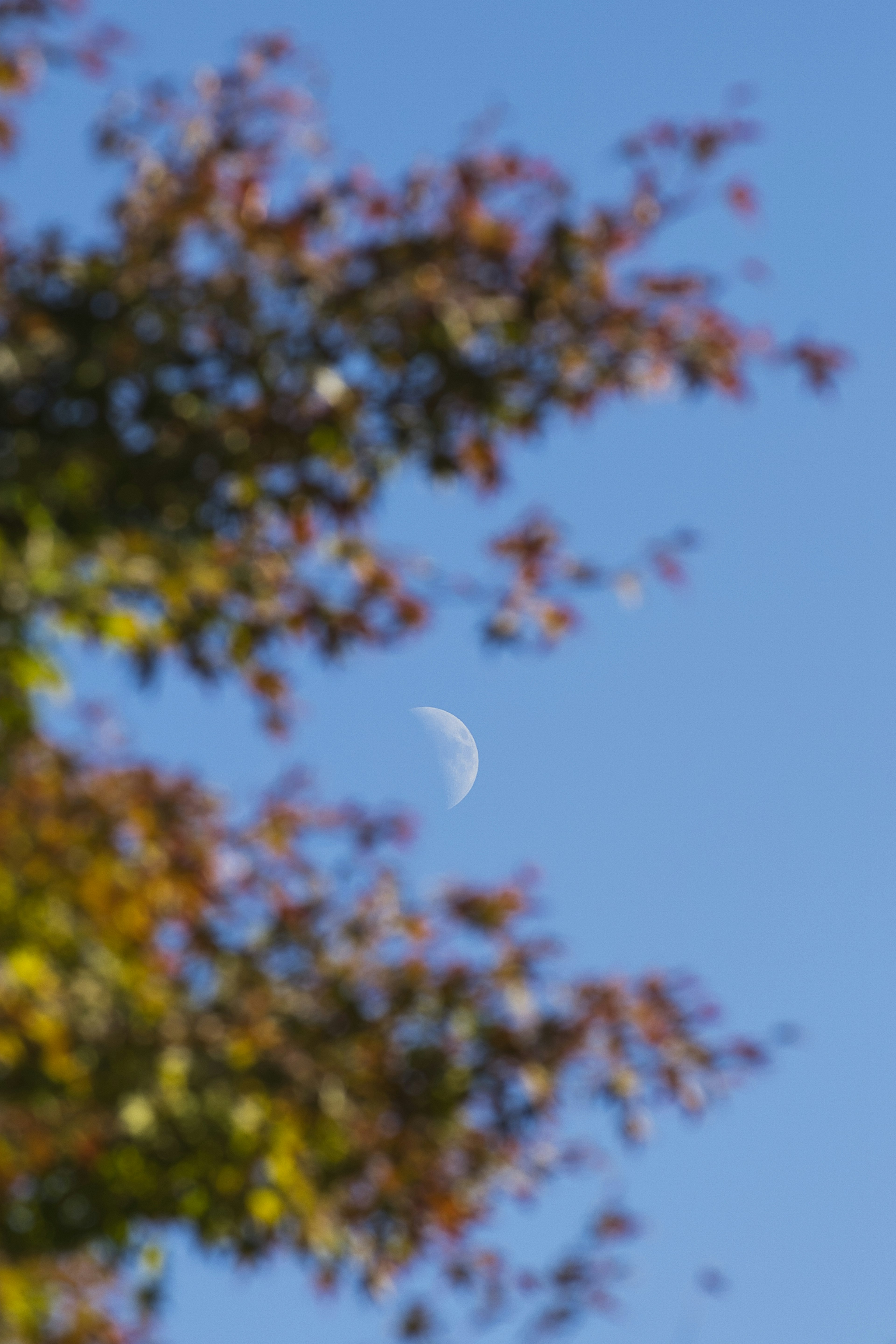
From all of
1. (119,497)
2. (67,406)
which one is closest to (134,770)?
(119,497)

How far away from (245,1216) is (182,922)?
1.20 meters

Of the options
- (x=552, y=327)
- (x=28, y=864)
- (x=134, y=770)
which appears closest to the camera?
(x=28, y=864)

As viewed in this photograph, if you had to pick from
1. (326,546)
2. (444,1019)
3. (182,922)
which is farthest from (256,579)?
(444,1019)

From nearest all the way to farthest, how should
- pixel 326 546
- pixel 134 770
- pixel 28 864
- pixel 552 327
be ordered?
pixel 28 864
pixel 134 770
pixel 552 327
pixel 326 546

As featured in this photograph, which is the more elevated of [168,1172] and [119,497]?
[119,497]

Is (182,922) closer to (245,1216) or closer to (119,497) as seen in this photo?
(245,1216)

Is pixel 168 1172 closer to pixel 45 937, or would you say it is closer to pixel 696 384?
pixel 45 937

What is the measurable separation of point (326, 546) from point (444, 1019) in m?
2.04

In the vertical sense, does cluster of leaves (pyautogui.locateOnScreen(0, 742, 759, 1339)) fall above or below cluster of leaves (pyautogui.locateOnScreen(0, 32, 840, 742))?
below

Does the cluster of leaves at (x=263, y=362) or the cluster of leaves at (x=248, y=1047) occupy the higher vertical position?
the cluster of leaves at (x=263, y=362)

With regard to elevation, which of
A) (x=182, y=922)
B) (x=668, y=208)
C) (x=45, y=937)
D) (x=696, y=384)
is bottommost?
(x=45, y=937)

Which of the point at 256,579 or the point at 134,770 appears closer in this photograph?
the point at 134,770

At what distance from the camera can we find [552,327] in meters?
5.95

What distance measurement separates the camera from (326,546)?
6.34 metres
